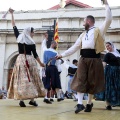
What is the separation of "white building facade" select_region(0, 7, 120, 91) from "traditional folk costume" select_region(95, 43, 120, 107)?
14.3m

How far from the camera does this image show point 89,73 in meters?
5.27

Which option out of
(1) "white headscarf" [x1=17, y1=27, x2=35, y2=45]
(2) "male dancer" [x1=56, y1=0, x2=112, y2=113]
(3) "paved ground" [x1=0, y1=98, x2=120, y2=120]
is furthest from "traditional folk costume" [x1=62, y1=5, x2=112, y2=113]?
(1) "white headscarf" [x1=17, y1=27, x2=35, y2=45]

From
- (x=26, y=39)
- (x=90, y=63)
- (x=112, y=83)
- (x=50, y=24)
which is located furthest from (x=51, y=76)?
(x=50, y=24)

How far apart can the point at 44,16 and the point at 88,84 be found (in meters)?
17.4

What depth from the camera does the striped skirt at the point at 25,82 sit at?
6055 millimetres

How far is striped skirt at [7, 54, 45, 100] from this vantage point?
605 centimetres

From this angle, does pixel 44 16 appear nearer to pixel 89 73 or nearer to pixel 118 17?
pixel 118 17

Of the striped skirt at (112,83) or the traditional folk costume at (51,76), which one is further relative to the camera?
the traditional folk costume at (51,76)

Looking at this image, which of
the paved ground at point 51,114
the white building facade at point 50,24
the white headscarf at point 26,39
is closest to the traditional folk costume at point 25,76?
the white headscarf at point 26,39

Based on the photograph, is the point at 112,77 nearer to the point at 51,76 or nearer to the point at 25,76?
the point at 25,76

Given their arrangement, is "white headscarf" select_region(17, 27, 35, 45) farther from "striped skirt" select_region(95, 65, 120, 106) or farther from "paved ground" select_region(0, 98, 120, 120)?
"striped skirt" select_region(95, 65, 120, 106)

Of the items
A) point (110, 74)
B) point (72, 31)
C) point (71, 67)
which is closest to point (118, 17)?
point (72, 31)

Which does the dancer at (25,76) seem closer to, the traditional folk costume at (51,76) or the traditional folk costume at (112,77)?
the traditional folk costume at (112,77)

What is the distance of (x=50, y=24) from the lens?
71.4 ft
